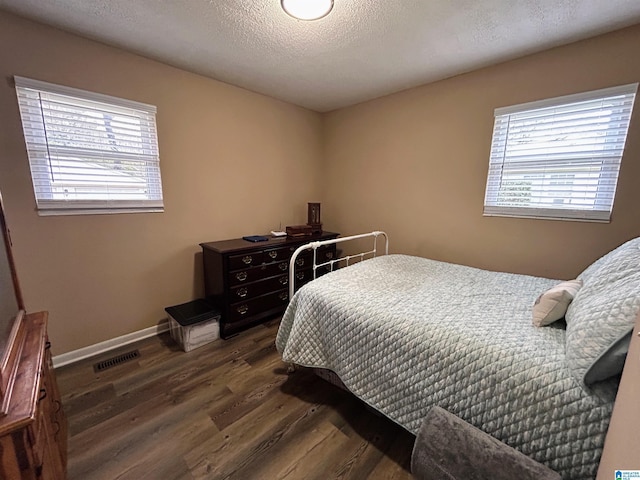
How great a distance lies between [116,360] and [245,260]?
1255 mm

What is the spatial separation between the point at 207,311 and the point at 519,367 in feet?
7.43

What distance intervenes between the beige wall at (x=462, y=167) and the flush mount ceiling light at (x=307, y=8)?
154 centimetres

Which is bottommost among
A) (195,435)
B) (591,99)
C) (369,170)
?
(195,435)

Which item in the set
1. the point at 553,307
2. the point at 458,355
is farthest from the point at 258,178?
the point at 553,307

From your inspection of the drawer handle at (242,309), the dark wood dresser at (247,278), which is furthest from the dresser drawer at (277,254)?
the drawer handle at (242,309)

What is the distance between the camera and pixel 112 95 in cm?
203

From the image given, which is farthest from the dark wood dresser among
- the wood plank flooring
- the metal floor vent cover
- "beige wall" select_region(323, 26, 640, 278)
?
"beige wall" select_region(323, 26, 640, 278)

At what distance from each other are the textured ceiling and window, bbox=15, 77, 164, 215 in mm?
457

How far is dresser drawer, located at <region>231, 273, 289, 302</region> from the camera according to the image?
2.45 meters

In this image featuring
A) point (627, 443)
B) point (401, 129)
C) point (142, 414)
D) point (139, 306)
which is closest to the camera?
point (627, 443)

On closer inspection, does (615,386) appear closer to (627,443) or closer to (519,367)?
(519,367)

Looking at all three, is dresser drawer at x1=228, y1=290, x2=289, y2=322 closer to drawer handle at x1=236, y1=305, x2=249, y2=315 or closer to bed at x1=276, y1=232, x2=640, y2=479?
drawer handle at x1=236, y1=305, x2=249, y2=315

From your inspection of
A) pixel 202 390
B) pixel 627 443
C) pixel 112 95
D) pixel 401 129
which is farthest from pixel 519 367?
pixel 112 95

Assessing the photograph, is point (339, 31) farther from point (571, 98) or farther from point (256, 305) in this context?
point (256, 305)
